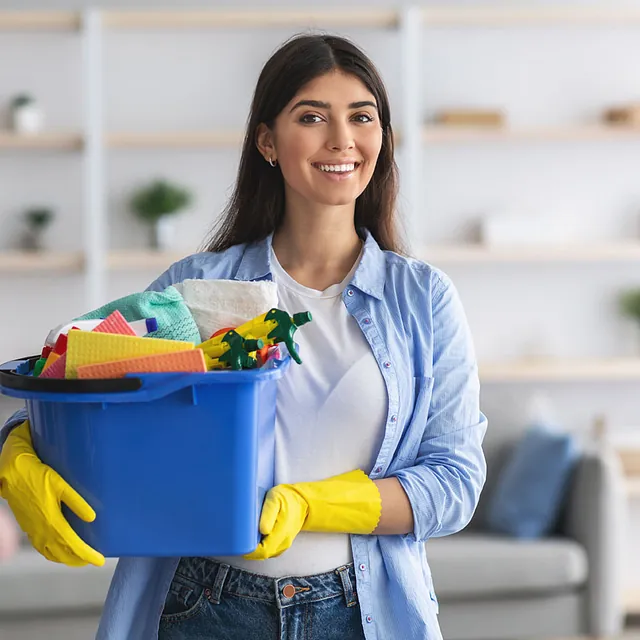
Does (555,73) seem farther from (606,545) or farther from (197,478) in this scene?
(197,478)

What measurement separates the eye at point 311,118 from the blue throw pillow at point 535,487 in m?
2.25

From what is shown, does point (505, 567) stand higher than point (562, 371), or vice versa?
point (562, 371)

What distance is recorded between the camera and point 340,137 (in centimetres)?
136

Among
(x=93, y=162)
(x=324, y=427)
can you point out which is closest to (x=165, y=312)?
(x=324, y=427)

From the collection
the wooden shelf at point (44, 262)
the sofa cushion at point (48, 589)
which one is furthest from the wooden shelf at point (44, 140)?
the sofa cushion at point (48, 589)

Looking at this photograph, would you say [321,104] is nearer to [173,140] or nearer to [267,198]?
[267,198]

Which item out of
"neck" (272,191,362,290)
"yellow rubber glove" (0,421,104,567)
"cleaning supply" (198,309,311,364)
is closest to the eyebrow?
"neck" (272,191,362,290)

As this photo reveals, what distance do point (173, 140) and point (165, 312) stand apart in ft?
10.5

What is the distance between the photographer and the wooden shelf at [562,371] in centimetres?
428

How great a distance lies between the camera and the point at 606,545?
10.9ft

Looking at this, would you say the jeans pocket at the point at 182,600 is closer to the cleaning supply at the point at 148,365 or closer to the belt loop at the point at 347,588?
the belt loop at the point at 347,588

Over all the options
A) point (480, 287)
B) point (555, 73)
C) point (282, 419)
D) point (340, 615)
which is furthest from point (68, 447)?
point (555, 73)

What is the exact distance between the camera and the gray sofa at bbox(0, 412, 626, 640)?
317cm

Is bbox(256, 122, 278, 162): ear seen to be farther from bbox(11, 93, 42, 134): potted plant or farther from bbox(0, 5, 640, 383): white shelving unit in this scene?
bbox(11, 93, 42, 134): potted plant
